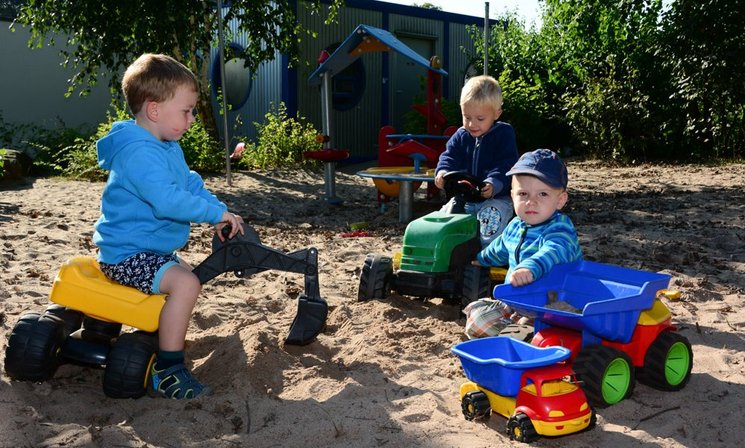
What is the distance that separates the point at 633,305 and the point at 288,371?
4.71ft

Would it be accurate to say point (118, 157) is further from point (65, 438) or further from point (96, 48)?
point (96, 48)

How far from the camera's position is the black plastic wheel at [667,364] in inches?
114

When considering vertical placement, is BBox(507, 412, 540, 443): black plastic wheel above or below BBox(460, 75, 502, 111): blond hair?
below

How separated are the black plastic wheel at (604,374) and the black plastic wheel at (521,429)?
274 millimetres

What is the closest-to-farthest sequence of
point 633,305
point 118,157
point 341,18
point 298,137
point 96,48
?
point 633,305 → point 118,157 → point 96,48 → point 298,137 → point 341,18

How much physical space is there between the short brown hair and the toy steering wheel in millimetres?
1627

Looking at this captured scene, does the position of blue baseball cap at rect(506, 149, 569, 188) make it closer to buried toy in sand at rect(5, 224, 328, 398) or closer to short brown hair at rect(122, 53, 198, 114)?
buried toy in sand at rect(5, 224, 328, 398)

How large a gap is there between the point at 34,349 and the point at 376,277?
1.88 metres

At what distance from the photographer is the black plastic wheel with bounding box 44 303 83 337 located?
3090 mm

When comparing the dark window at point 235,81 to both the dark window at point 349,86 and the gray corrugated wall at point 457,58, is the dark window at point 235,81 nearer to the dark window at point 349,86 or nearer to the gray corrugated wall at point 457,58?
the dark window at point 349,86

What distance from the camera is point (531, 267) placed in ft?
9.94

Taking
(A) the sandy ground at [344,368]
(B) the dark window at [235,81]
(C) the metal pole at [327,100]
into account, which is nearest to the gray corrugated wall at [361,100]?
(B) the dark window at [235,81]

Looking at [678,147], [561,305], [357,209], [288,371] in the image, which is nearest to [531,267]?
[561,305]

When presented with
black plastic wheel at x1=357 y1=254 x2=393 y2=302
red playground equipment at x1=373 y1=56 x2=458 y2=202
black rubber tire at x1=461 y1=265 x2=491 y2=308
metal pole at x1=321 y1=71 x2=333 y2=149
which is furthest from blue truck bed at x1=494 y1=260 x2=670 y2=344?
metal pole at x1=321 y1=71 x2=333 y2=149
